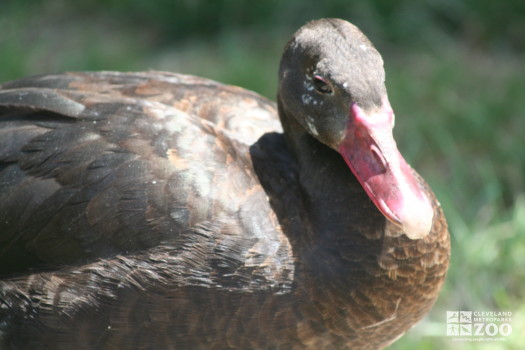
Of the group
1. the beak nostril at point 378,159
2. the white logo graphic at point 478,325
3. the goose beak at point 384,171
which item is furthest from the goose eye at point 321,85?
the white logo graphic at point 478,325

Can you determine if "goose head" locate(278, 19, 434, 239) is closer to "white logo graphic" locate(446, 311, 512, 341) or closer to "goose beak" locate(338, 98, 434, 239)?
"goose beak" locate(338, 98, 434, 239)

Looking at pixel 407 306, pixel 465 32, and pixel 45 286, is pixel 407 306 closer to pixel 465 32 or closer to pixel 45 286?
pixel 45 286

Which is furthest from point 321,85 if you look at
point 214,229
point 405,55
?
point 405,55

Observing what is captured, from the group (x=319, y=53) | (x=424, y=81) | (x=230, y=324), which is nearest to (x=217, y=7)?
(x=424, y=81)

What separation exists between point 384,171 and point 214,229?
0.55 metres

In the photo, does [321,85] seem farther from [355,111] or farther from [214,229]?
[214,229]

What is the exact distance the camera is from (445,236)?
8.46 feet

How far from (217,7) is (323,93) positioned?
3.04 metres

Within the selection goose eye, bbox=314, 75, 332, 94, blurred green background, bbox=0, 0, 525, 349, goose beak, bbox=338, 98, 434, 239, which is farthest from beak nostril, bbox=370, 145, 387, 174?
blurred green background, bbox=0, 0, 525, 349

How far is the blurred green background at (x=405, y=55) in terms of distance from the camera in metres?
4.08

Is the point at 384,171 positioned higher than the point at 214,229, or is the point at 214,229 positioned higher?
the point at 384,171

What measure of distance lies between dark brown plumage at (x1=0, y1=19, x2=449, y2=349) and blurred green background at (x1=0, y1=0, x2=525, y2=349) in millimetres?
1286

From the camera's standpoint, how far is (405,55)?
5172 millimetres

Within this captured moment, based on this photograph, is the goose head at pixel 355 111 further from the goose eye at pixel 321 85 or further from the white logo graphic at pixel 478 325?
the white logo graphic at pixel 478 325
